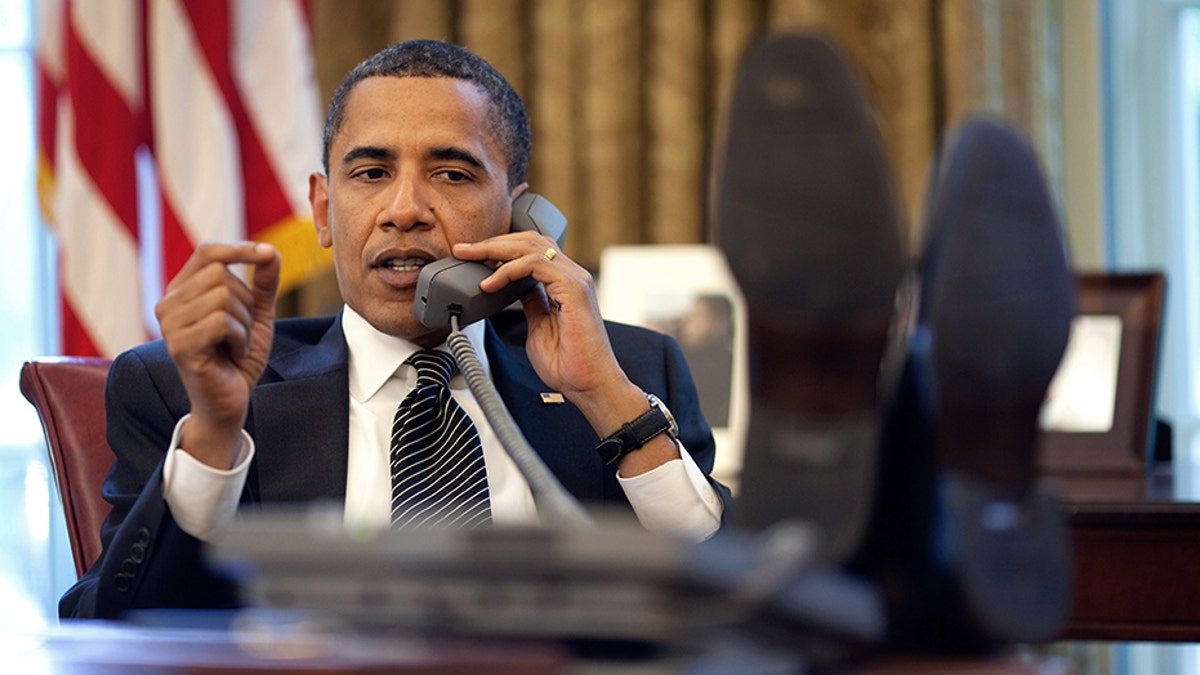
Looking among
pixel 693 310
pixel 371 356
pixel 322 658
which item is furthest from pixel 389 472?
pixel 322 658

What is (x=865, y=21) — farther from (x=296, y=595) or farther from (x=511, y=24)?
(x=296, y=595)

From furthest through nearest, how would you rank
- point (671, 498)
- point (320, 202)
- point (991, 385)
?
point (320, 202) < point (671, 498) < point (991, 385)

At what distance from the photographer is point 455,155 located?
1.69 m

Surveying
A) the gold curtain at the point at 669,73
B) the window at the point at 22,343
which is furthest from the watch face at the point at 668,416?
the window at the point at 22,343

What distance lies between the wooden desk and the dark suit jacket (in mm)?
517

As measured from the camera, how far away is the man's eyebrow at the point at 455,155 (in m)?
1.68

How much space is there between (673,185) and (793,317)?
2160 mm

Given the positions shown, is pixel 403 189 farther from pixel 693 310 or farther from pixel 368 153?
pixel 693 310

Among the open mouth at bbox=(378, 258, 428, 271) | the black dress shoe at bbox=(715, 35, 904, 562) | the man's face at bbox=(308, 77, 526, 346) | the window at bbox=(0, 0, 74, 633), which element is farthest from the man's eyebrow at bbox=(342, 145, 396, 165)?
the window at bbox=(0, 0, 74, 633)

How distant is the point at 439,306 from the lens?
1567 mm

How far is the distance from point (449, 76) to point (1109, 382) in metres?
1.26

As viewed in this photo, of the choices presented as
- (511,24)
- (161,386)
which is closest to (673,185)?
(511,24)

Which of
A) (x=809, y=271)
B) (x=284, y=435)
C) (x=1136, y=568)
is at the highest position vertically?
(x=809, y=271)

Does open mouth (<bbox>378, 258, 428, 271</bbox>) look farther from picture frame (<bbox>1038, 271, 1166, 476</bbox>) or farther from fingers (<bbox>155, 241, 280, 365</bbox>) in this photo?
picture frame (<bbox>1038, 271, 1166, 476</bbox>)
